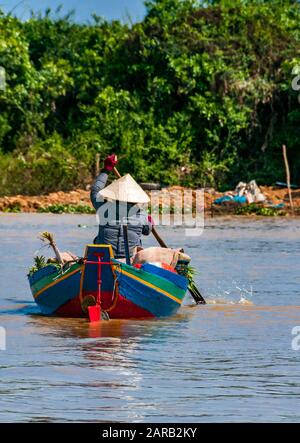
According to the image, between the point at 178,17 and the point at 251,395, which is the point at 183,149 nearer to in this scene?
the point at 178,17

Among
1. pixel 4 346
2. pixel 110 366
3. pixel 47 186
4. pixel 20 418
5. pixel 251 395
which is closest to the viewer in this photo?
pixel 20 418

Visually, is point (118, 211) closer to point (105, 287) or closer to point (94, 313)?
point (105, 287)

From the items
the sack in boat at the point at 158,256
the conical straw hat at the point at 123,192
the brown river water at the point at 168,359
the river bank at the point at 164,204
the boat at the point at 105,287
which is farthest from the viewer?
the river bank at the point at 164,204

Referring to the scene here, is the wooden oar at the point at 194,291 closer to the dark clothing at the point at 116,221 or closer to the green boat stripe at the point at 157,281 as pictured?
the green boat stripe at the point at 157,281

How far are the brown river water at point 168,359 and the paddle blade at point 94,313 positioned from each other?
0.09m

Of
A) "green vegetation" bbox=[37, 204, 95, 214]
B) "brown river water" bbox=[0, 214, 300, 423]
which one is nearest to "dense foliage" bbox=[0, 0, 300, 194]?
"green vegetation" bbox=[37, 204, 95, 214]

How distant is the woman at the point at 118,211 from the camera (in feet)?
47.2

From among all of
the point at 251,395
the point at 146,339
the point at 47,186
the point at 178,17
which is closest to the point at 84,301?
the point at 146,339

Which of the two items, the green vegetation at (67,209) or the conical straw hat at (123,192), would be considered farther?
the green vegetation at (67,209)

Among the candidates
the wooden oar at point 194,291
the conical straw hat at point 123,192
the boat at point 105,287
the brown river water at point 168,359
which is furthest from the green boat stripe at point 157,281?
the wooden oar at point 194,291

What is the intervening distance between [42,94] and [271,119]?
6.78 metres

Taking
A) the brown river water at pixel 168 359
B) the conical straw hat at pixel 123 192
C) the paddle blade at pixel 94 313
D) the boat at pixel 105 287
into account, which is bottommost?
the brown river water at pixel 168 359

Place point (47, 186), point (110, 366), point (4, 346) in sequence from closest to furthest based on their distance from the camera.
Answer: point (110, 366) → point (4, 346) → point (47, 186)

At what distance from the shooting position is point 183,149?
3612cm
